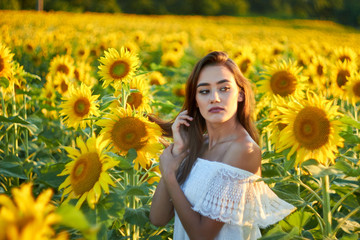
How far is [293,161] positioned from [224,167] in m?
0.33

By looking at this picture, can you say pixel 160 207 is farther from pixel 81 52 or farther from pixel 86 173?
pixel 81 52

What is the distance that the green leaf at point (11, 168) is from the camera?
2.21 m

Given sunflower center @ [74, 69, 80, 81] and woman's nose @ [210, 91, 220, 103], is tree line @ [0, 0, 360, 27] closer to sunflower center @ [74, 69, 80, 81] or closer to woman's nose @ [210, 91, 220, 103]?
sunflower center @ [74, 69, 80, 81]

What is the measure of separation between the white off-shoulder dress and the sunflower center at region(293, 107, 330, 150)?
31cm

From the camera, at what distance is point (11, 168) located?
2273 millimetres

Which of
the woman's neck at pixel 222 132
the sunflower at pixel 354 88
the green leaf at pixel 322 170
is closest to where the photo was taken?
the green leaf at pixel 322 170

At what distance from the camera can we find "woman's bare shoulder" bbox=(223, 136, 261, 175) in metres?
2.01

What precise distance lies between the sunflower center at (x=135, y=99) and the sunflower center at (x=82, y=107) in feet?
0.94

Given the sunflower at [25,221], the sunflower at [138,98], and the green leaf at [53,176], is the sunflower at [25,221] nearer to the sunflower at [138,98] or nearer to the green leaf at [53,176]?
the green leaf at [53,176]

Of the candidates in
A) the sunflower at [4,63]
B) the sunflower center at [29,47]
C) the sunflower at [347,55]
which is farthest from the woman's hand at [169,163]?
the sunflower center at [29,47]

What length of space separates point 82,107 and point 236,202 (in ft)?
4.32

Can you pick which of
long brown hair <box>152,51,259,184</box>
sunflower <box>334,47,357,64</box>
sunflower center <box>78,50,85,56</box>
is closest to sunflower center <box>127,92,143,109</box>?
long brown hair <box>152,51,259,184</box>

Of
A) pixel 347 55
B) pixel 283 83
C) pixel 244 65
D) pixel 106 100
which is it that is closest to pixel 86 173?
pixel 106 100

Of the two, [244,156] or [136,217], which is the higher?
[244,156]
